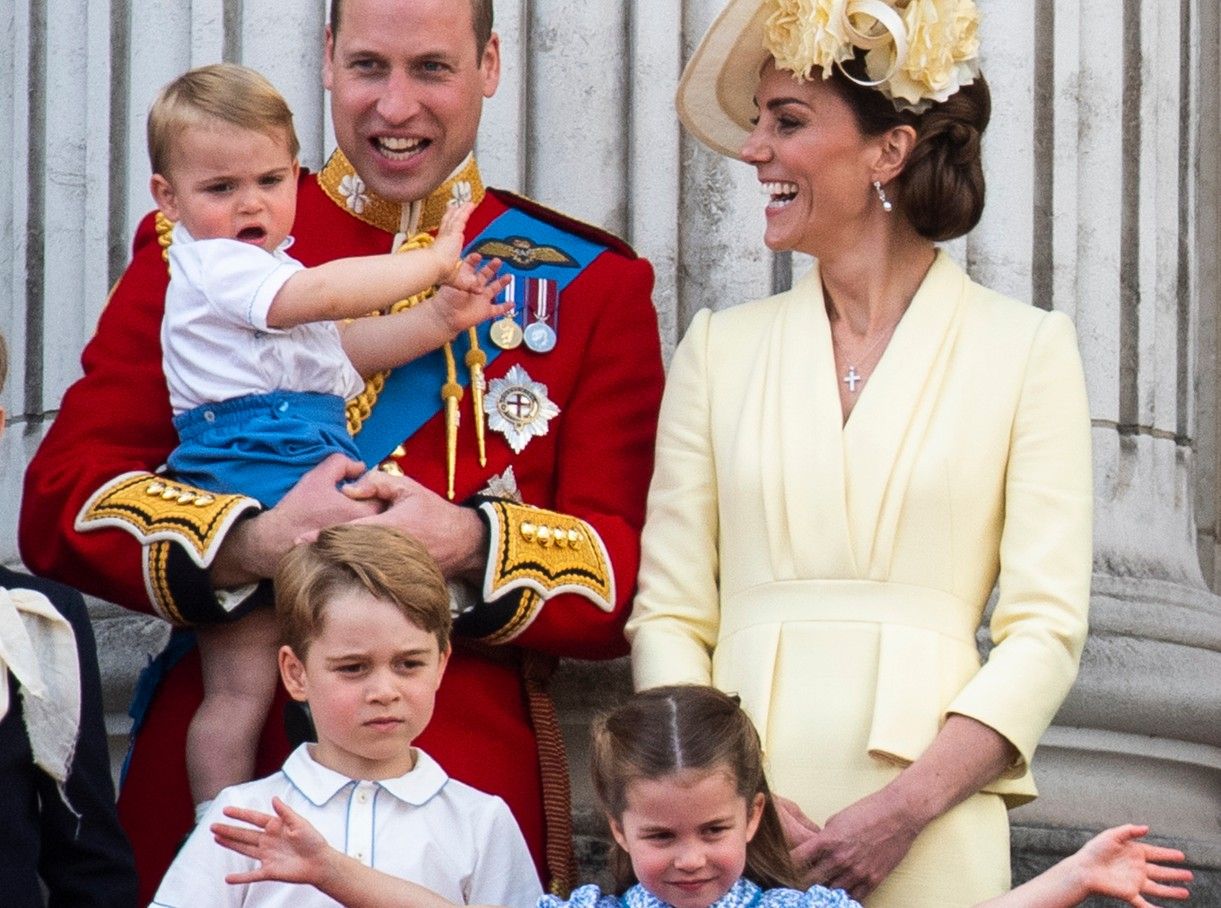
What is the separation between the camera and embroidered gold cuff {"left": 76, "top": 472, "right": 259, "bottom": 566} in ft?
15.1

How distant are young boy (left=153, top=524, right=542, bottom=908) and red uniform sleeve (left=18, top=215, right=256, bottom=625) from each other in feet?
1.10

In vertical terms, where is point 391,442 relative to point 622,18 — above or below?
below

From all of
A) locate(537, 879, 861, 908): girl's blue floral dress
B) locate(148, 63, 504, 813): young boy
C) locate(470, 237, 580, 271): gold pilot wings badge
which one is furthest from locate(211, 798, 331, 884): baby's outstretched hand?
locate(470, 237, 580, 271): gold pilot wings badge

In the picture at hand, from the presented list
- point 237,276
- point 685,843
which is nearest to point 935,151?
point 237,276

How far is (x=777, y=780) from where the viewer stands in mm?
4531

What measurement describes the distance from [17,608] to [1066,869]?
4.84ft

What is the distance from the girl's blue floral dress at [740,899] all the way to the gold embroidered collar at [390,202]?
4.55 ft

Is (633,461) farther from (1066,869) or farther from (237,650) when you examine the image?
(1066,869)

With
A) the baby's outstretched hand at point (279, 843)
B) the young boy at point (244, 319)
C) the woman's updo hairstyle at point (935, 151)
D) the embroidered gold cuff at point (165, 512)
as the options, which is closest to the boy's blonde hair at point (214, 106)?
the young boy at point (244, 319)

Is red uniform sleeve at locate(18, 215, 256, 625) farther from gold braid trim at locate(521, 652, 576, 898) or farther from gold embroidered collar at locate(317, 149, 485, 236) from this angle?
gold braid trim at locate(521, 652, 576, 898)

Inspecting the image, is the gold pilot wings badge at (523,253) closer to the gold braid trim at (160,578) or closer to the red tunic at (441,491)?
the red tunic at (441,491)

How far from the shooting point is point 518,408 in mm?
4988

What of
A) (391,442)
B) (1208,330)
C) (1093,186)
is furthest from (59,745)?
(1208,330)

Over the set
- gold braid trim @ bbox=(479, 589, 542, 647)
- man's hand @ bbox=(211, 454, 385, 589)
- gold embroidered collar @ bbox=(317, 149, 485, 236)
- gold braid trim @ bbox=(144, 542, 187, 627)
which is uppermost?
gold embroidered collar @ bbox=(317, 149, 485, 236)
